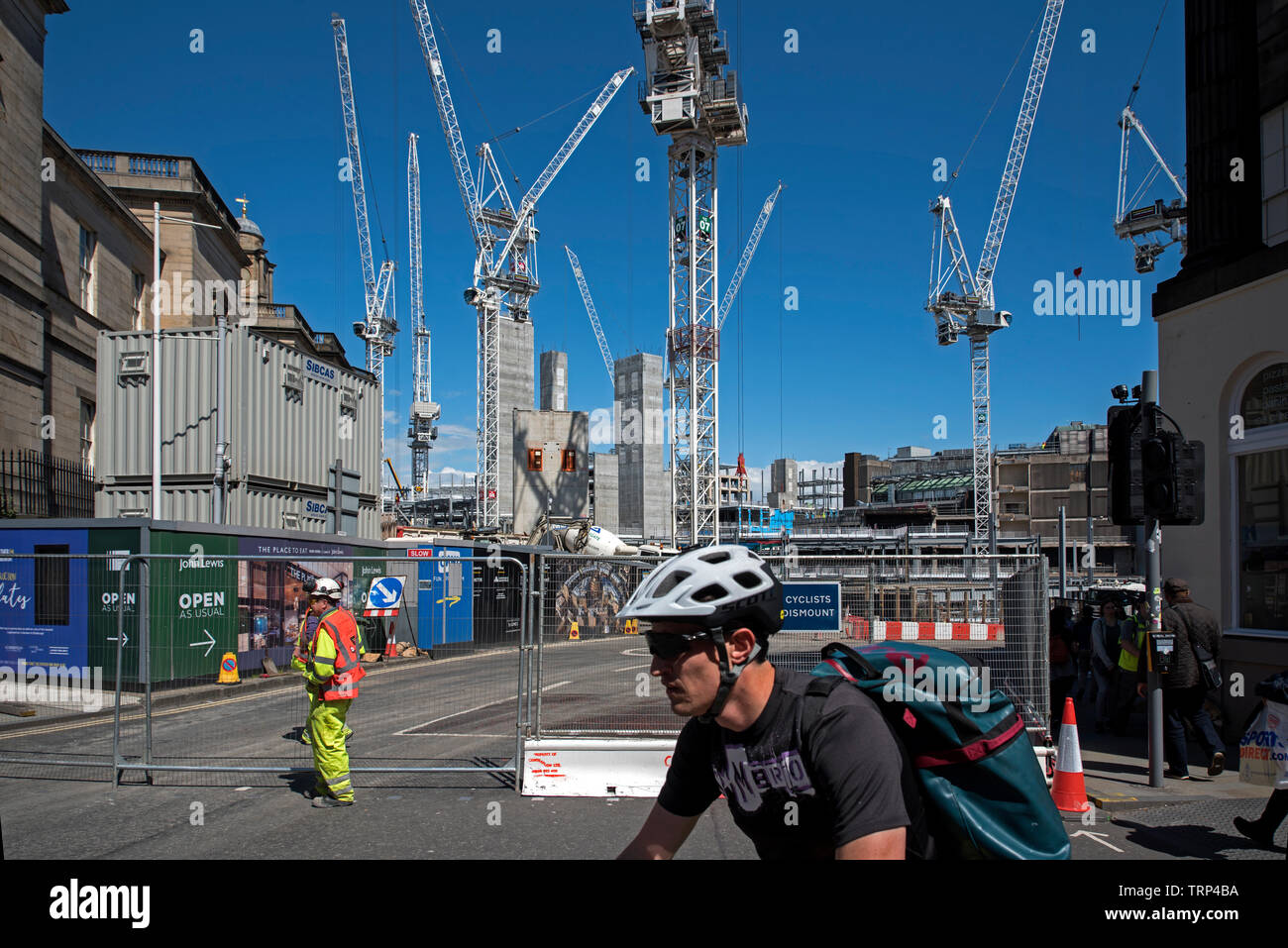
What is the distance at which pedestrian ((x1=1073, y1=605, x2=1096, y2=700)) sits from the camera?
48.1 ft

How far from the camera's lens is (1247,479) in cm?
1120

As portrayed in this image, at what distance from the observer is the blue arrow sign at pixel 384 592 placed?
1226cm

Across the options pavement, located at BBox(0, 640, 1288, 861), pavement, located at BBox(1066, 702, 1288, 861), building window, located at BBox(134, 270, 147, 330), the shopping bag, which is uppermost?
building window, located at BBox(134, 270, 147, 330)

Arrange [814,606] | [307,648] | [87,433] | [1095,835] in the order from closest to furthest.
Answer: [1095,835] < [307,648] < [814,606] < [87,433]

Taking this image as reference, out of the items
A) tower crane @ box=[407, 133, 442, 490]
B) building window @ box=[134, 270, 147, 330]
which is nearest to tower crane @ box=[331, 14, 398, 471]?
tower crane @ box=[407, 133, 442, 490]

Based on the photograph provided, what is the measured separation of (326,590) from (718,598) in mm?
6735

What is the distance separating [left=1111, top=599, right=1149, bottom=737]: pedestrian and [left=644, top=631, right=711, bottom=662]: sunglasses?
837 centimetres

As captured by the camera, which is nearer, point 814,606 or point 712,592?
point 712,592

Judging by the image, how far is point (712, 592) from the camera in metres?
2.33

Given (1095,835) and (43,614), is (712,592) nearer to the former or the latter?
(1095,835)

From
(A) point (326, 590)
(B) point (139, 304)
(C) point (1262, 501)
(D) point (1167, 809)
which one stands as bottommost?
(D) point (1167, 809)

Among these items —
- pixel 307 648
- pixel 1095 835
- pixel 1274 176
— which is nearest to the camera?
pixel 1095 835

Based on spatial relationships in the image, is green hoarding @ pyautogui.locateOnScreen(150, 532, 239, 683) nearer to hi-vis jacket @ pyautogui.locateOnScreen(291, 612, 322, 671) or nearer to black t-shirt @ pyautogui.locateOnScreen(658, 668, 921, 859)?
hi-vis jacket @ pyautogui.locateOnScreen(291, 612, 322, 671)

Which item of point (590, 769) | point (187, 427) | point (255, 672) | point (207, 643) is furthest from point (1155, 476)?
point (187, 427)
